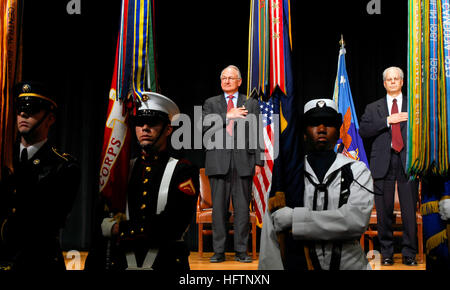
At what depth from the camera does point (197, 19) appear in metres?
5.83

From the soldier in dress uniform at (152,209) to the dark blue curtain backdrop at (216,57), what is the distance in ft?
11.4

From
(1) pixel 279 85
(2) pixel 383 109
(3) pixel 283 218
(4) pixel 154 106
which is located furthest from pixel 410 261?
(4) pixel 154 106

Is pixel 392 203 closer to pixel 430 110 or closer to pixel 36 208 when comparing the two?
pixel 430 110

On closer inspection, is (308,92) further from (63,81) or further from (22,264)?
(22,264)

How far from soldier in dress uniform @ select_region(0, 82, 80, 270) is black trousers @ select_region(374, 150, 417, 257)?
314cm

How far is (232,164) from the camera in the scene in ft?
13.8

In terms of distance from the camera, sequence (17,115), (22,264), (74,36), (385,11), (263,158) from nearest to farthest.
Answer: (22,264) < (17,115) < (263,158) < (74,36) < (385,11)

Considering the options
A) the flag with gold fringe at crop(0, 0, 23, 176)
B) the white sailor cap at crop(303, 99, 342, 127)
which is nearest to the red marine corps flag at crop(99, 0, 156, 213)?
the flag with gold fringe at crop(0, 0, 23, 176)

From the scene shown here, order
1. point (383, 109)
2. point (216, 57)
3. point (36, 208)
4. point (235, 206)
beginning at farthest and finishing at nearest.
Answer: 1. point (216, 57)
2. point (383, 109)
3. point (235, 206)
4. point (36, 208)

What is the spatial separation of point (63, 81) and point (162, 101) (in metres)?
3.67


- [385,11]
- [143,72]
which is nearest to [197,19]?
[385,11]

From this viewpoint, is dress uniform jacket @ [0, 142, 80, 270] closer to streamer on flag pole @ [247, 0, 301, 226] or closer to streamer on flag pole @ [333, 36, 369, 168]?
streamer on flag pole @ [247, 0, 301, 226]

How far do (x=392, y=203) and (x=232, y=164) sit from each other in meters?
1.62

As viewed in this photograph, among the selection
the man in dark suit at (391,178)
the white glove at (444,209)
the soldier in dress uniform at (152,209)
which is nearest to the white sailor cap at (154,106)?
the soldier in dress uniform at (152,209)
